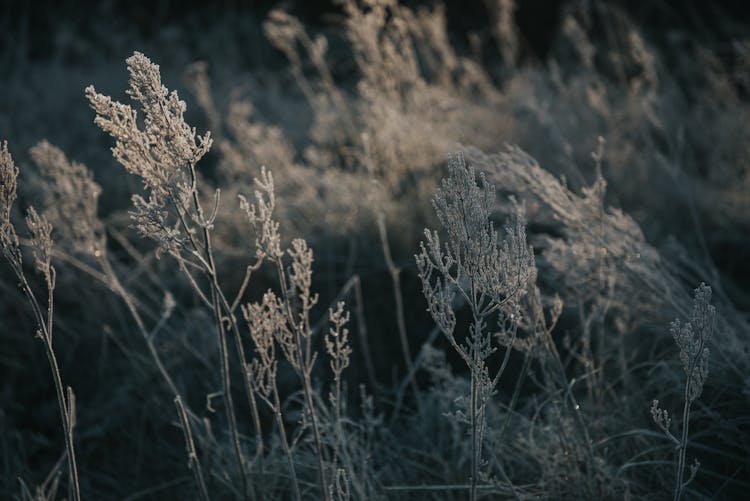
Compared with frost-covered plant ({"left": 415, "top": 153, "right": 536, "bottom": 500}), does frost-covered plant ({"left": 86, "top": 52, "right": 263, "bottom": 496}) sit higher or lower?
higher

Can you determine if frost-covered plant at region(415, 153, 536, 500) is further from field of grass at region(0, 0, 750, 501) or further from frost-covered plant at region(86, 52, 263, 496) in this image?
frost-covered plant at region(86, 52, 263, 496)

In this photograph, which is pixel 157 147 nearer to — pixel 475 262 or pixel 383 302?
pixel 475 262

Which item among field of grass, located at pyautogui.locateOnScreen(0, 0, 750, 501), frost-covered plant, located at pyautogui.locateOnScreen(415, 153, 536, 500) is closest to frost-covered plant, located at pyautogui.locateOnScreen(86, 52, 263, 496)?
field of grass, located at pyautogui.locateOnScreen(0, 0, 750, 501)

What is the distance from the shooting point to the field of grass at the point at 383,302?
45.6 inches

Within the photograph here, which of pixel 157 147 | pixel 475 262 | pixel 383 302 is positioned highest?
pixel 157 147

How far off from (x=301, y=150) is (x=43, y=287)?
2.34m

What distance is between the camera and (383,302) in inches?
110

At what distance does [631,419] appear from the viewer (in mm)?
1767

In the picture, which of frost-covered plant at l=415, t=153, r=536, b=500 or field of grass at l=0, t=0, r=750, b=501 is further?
field of grass at l=0, t=0, r=750, b=501

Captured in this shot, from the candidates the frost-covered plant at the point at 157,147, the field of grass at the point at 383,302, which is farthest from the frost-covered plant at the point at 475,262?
the frost-covered plant at the point at 157,147

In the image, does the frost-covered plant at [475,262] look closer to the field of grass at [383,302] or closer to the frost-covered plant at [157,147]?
the field of grass at [383,302]

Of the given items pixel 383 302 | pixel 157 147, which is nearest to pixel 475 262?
pixel 157 147

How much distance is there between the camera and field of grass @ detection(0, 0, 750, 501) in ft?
3.80

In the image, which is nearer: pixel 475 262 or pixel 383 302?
pixel 475 262
